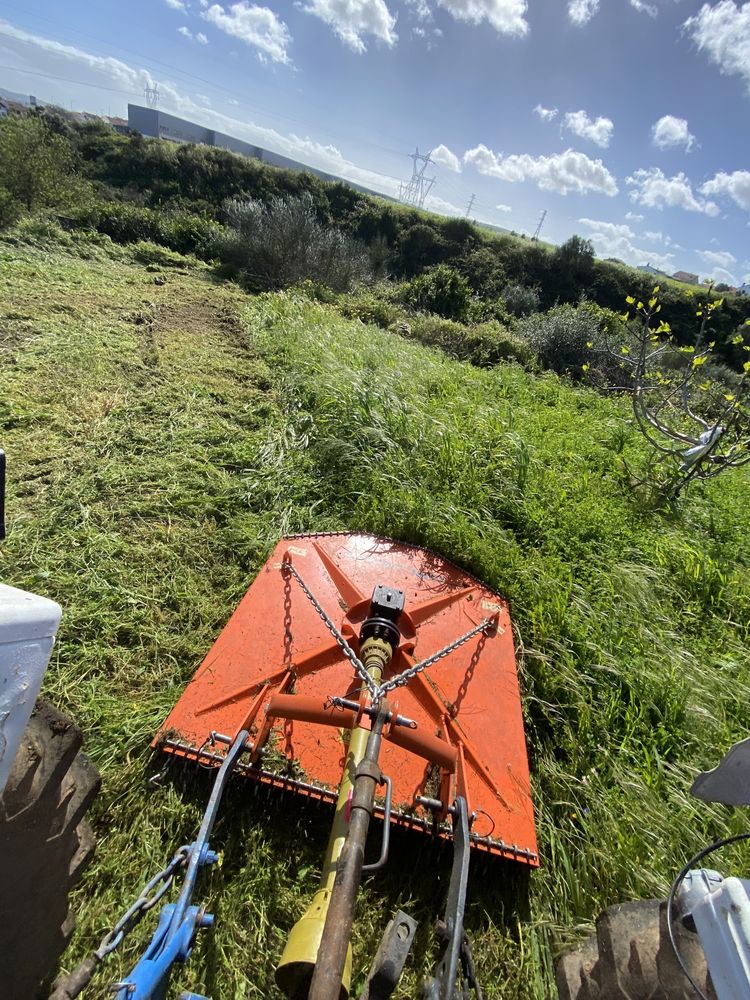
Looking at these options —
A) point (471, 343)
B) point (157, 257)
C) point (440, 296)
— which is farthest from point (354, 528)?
point (440, 296)

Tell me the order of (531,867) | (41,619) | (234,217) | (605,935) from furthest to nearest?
(234,217)
(531,867)
(605,935)
(41,619)

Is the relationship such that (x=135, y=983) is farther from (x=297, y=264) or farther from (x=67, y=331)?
(x=297, y=264)

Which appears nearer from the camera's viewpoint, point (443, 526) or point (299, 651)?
point (299, 651)

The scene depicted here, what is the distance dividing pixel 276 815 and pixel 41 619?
152cm

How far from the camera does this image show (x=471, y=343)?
31.8 ft

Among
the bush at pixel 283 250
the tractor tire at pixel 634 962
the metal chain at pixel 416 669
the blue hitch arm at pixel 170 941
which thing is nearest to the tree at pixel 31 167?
the bush at pixel 283 250

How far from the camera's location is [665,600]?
3.10m

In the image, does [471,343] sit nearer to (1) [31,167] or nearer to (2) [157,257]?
(2) [157,257]

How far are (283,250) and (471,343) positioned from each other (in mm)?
6427

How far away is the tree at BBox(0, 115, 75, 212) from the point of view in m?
15.6

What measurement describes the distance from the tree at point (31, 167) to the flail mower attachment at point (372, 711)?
18.8 metres

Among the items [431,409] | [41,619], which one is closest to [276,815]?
[41,619]

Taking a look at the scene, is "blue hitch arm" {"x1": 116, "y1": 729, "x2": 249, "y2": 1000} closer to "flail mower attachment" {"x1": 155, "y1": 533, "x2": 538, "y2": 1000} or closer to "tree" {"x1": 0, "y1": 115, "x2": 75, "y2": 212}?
"flail mower attachment" {"x1": 155, "y1": 533, "x2": 538, "y2": 1000}

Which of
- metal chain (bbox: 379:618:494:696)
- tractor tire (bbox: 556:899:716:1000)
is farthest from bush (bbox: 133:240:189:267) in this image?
tractor tire (bbox: 556:899:716:1000)
